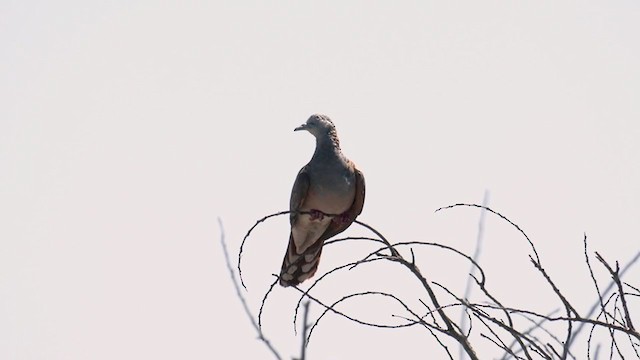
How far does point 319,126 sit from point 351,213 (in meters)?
0.80

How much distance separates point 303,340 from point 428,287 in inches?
55.6

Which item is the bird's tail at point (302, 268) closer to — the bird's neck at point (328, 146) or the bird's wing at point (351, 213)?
the bird's wing at point (351, 213)

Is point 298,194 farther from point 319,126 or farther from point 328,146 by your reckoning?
point 319,126

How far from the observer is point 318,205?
21.7 feet

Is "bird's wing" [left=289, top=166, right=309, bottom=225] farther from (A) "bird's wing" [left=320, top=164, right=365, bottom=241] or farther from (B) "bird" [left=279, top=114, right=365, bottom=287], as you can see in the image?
(A) "bird's wing" [left=320, top=164, right=365, bottom=241]

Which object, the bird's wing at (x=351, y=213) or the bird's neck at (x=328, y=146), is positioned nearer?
the bird's wing at (x=351, y=213)

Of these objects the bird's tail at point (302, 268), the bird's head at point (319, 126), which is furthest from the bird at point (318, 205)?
the bird's head at point (319, 126)

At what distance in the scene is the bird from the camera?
652cm

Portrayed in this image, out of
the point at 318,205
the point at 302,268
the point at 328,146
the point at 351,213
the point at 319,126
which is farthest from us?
the point at 319,126

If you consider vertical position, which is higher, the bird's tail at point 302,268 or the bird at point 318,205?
the bird at point 318,205

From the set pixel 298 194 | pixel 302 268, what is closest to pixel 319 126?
pixel 298 194

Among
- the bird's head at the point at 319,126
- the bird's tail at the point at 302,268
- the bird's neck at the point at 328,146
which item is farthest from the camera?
the bird's head at the point at 319,126

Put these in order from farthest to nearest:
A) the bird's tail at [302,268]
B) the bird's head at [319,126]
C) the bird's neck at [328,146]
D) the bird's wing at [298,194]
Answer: the bird's head at [319,126], the bird's neck at [328,146], the bird's wing at [298,194], the bird's tail at [302,268]

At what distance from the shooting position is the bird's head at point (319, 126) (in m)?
7.17
